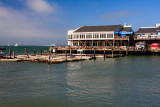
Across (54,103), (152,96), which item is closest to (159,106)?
(152,96)

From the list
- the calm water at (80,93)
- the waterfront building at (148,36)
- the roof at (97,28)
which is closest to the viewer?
the calm water at (80,93)

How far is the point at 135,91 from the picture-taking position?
21.5 meters

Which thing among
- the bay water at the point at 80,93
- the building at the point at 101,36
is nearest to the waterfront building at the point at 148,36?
the building at the point at 101,36

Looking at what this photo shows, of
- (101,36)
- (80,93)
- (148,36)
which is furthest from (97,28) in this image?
(80,93)

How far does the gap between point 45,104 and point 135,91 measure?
967 cm

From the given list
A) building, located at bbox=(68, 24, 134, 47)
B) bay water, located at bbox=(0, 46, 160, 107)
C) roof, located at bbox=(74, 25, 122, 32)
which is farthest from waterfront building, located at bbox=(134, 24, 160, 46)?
bay water, located at bbox=(0, 46, 160, 107)

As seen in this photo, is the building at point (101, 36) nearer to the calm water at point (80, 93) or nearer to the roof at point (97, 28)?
the roof at point (97, 28)

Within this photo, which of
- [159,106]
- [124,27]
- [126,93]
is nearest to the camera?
[159,106]

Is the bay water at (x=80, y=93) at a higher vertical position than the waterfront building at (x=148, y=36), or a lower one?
lower

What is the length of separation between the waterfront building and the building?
338 centimetres

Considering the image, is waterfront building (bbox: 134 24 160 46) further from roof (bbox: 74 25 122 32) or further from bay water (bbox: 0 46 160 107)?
bay water (bbox: 0 46 160 107)

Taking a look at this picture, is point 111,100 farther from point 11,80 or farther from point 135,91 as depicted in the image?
point 11,80

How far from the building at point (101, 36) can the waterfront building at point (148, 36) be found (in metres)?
3.38

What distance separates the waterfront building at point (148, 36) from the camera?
75188 mm
